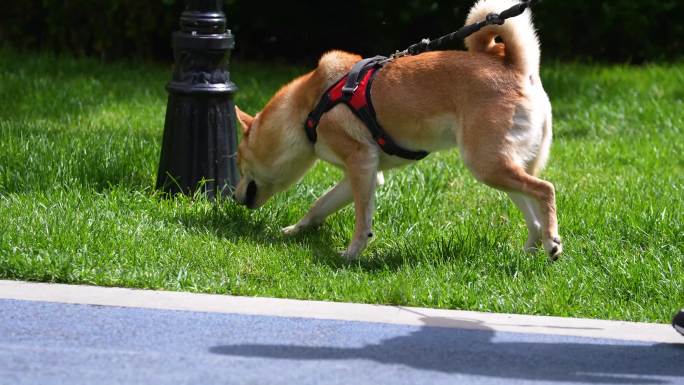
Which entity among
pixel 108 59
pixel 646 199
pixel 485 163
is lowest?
pixel 108 59

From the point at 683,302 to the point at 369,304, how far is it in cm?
141

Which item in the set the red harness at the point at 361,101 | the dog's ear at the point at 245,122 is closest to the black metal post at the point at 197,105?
the dog's ear at the point at 245,122

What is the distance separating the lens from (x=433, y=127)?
229 inches

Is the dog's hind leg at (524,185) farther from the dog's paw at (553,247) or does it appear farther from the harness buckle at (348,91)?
the harness buckle at (348,91)

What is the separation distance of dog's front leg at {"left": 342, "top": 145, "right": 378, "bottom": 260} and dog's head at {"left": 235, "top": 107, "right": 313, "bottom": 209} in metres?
0.47

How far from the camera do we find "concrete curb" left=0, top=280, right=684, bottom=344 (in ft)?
16.0

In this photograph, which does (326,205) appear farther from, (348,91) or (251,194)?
(348,91)

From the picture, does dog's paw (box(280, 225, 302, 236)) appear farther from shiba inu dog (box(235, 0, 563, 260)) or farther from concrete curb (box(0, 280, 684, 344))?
concrete curb (box(0, 280, 684, 344))

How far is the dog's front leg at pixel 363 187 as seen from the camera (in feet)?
19.6

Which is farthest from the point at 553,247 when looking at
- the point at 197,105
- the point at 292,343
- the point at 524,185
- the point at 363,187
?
the point at 197,105

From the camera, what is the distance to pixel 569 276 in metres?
5.50

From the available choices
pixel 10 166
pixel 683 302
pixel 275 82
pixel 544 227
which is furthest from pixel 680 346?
pixel 275 82

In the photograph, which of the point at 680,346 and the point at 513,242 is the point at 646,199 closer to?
the point at 513,242

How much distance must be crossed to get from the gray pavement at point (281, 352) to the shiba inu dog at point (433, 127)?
1.00m
